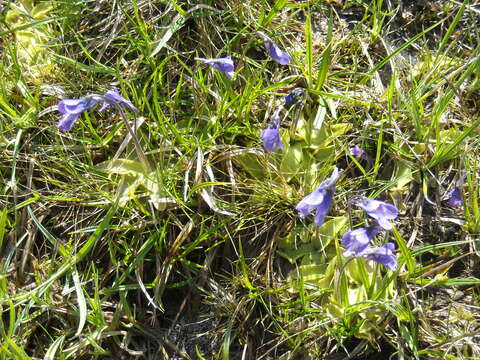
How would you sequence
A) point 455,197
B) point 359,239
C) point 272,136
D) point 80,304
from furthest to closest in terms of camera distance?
point 455,197 < point 272,136 < point 80,304 < point 359,239

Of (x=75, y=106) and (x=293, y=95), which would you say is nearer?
(x=75, y=106)

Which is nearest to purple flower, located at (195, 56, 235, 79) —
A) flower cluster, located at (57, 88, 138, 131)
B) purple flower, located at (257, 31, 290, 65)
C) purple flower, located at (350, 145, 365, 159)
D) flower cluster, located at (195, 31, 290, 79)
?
flower cluster, located at (195, 31, 290, 79)

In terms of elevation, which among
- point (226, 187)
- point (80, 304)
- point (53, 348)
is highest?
point (226, 187)

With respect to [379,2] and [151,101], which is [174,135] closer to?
[151,101]

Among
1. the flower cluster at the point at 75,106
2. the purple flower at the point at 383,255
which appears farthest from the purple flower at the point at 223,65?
the purple flower at the point at 383,255

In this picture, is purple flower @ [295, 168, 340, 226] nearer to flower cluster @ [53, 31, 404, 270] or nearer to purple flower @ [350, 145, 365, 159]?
flower cluster @ [53, 31, 404, 270]

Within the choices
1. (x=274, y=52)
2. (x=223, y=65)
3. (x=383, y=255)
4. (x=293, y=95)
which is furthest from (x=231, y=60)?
(x=383, y=255)

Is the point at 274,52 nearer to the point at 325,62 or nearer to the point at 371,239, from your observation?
the point at 325,62
